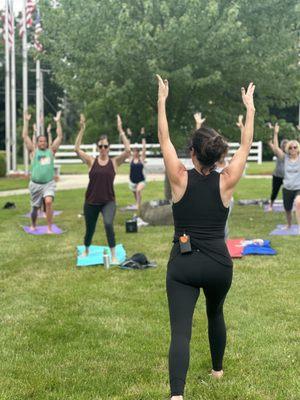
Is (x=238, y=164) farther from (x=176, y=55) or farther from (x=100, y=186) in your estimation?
(x=176, y=55)

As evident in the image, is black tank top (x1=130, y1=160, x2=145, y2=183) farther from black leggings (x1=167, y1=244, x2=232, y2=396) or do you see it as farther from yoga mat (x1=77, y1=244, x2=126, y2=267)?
black leggings (x1=167, y1=244, x2=232, y2=396)

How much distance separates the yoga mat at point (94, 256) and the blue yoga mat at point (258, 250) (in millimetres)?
2017

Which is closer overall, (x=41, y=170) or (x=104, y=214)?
(x=104, y=214)

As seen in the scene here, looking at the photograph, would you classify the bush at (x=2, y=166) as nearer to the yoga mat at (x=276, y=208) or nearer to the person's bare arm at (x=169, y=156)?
the yoga mat at (x=276, y=208)

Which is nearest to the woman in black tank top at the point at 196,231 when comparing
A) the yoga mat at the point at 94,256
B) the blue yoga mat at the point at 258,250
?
the yoga mat at the point at 94,256

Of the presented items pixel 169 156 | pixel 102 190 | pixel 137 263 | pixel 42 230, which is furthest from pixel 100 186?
pixel 169 156

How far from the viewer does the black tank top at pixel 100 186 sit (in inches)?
323

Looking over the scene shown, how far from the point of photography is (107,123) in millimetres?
14188

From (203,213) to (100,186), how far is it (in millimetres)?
4784

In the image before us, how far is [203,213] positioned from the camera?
11.7 ft

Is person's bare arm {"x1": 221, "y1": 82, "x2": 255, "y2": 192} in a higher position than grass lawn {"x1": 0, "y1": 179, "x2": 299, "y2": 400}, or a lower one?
higher

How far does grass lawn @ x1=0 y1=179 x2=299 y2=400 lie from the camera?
4.16 meters

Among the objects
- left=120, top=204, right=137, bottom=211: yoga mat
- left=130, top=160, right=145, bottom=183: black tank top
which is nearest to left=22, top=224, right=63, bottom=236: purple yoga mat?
left=130, top=160, right=145, bottom=183: black tank top

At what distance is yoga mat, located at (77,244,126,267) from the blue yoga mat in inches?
79.4
